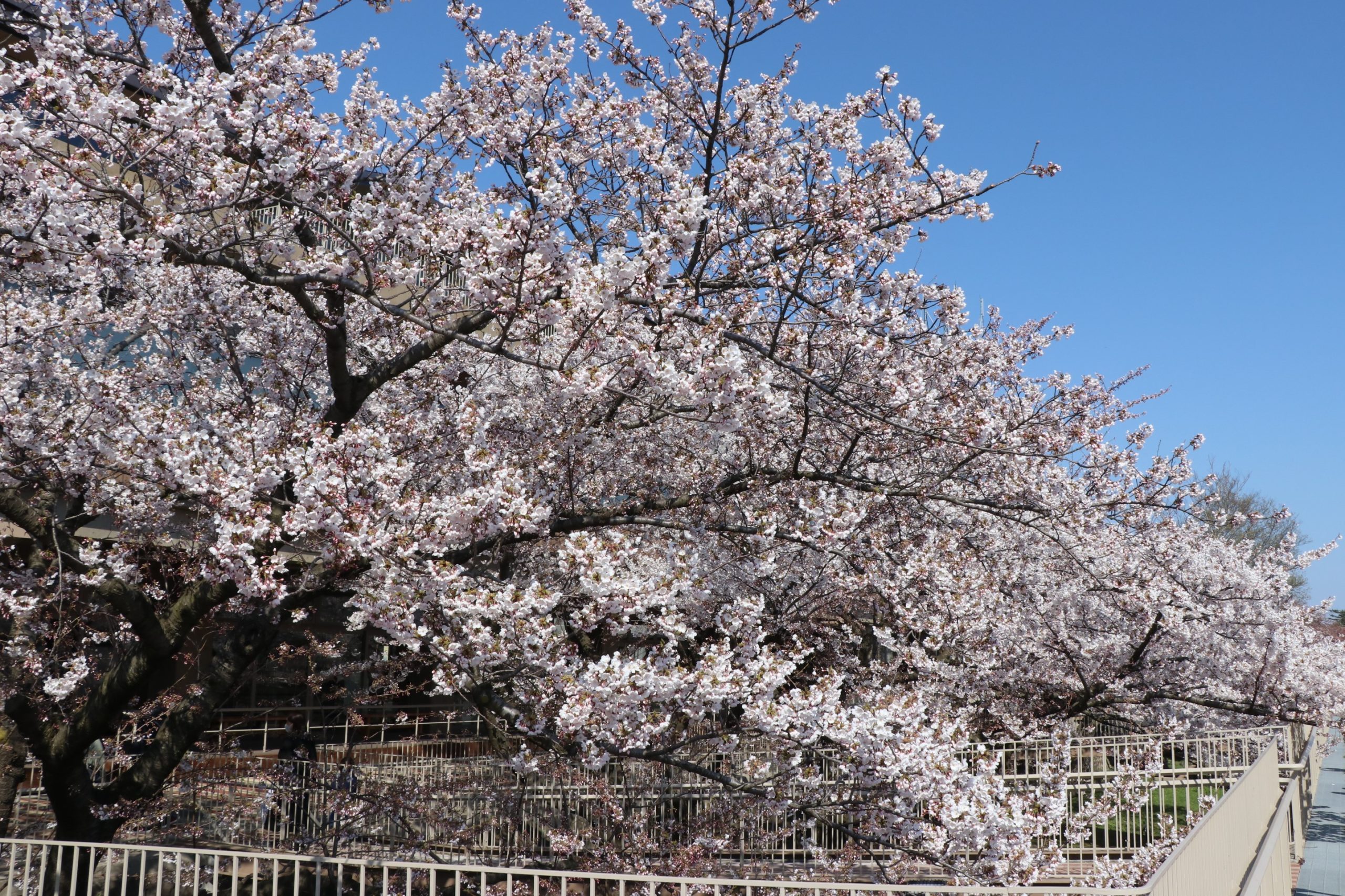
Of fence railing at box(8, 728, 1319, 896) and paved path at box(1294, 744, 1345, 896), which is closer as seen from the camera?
fence railing at box(8, 728, 1319, 896)

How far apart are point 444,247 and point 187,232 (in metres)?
2.07

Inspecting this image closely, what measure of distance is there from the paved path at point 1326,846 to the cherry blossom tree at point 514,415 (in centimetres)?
596

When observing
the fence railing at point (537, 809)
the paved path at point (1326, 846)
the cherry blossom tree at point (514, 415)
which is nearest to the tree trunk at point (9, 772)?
the cherry blossom tree at point (514, 415)

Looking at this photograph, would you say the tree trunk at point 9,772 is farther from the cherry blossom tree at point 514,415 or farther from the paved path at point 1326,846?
the paved path at point 1326,846

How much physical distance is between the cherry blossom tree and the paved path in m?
5.96

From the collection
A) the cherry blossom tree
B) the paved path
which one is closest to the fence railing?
the cherry blossom tree

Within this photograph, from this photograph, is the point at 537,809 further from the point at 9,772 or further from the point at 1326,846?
the point at 1326,846

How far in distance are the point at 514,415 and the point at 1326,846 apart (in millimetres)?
15513

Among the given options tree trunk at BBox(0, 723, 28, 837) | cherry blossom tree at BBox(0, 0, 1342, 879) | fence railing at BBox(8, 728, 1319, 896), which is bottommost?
fence railing at BBox(8, 728, 1319, 896)

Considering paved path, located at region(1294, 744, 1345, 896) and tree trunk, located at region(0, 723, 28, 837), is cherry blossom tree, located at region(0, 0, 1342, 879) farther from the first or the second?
paved path, located at region(1294, 744, 1345, 896)

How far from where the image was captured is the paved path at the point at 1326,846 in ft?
41.7

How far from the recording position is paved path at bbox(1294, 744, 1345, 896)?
12.7m

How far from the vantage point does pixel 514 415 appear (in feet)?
30.4

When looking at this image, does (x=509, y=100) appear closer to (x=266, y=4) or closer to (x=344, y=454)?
(x=266, y=4)
